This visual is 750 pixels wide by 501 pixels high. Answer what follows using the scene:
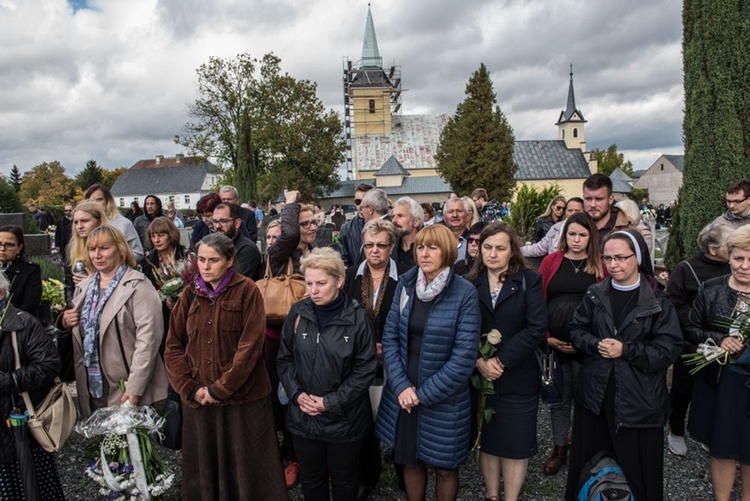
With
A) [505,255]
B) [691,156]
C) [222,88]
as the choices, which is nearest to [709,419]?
[505,255]

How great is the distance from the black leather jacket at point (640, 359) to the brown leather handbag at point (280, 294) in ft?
6.69

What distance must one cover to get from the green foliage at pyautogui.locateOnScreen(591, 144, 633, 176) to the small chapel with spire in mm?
12072

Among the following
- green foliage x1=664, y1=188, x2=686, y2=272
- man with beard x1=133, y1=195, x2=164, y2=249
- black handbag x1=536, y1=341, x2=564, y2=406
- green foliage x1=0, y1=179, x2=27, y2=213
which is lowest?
black handbag x1=536, y1=341, x2=564, y2=406

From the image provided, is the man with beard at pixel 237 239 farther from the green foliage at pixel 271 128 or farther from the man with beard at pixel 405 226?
the green foliage at pixel 271 128

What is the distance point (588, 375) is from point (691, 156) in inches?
189

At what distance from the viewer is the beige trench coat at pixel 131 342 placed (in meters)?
3.32

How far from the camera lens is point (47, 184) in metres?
65.1

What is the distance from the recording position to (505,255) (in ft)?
10.7

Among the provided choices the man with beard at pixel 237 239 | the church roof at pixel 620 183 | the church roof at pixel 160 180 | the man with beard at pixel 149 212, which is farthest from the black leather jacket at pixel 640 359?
the church roof at pixel 160 180

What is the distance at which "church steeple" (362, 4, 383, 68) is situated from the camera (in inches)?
2608

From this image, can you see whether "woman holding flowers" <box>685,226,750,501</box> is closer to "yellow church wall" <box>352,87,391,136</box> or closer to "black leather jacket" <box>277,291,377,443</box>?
"black leather jacket" <box>277,291,377,443</box>

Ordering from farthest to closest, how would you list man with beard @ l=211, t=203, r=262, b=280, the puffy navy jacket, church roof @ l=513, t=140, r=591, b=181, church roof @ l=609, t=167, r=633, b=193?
church roof @ l=609, t=167, r=633, b=193
church roof @ l=513, t=140, r=591, b=181
man with beard @ l=211, t=203, r=262, b=280
the puffy navy jacket

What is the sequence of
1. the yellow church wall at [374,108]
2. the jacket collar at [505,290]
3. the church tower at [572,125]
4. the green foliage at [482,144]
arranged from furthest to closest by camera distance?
the church tower at [572,125]
the yellow church wall at [374,108]
the green foliage at [482,144]
the jacket collar at [505,290]

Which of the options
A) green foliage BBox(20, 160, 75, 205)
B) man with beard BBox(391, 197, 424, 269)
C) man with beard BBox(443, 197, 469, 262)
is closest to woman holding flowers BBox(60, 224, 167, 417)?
man with beard BBox(391, 197, 424, 269)
